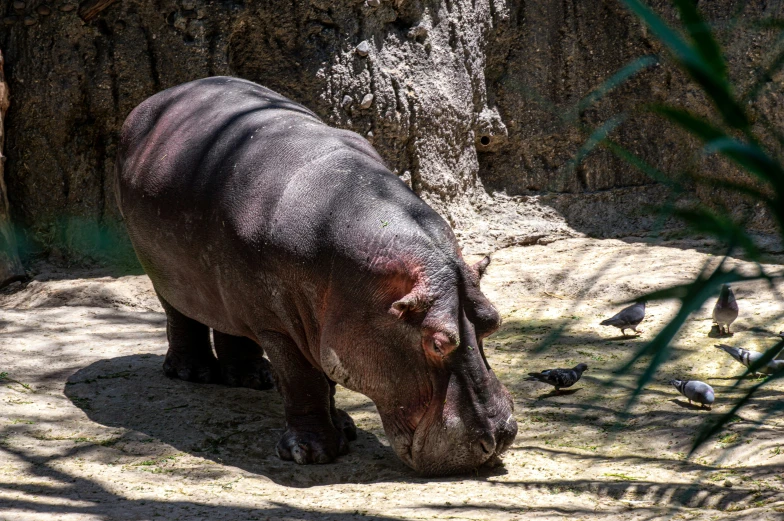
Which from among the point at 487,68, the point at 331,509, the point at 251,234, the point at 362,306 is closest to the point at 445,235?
the point at 362,306

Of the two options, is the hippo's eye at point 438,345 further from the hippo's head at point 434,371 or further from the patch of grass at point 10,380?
the patch of grass at point 10,380

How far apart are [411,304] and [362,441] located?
1.19 meters

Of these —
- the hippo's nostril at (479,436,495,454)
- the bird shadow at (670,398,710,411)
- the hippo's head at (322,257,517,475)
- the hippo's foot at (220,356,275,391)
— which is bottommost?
the hippo's foot at (220,356,275,391)

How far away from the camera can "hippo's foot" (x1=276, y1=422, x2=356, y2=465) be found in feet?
14.1

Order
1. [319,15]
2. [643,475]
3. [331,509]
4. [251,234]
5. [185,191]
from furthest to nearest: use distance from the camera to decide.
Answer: [319,15] → [185,191] → [251,234] → [643,475] → [331,509]

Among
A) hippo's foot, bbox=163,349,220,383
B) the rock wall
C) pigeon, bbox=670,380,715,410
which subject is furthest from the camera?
the rock wall

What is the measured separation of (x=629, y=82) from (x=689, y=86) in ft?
1.96

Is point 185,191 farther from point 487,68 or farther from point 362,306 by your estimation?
point 487,68

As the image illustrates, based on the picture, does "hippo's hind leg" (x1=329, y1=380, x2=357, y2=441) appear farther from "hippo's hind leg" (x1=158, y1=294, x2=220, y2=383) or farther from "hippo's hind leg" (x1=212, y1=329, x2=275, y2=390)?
"hippo's hind leg" (x1=158, y1=294, x2=220, y2=383)

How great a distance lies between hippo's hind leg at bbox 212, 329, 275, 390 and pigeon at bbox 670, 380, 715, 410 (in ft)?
7.93

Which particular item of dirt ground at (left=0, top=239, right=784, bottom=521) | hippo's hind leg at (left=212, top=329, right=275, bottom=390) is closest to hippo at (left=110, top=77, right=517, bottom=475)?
dirt ground at (left=0, top=239, right=784, bottom=521)

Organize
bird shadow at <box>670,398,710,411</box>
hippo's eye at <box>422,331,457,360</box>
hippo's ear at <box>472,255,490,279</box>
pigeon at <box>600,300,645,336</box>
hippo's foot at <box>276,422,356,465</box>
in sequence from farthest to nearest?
pigeon at <box>600,300,645,336</box>
bird shadow at <box>670,398,710,411</box>
hippo's foot at <box>276,422,356,465</box>
hippo's ear at <box>472,255,490,279</box>
hippo's eye at <box>422,331,457,360</box>

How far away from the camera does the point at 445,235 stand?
159 inches

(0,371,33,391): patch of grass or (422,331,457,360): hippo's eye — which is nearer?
(422,331,457,360): hippo's eye
